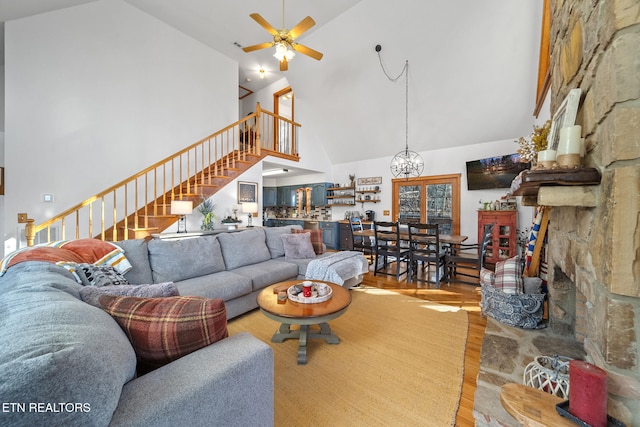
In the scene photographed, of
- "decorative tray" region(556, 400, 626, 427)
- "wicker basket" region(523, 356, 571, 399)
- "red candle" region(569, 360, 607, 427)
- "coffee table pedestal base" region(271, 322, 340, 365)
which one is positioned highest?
"red candle" region(569, 360, 607, 427)

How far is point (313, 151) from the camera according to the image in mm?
7070

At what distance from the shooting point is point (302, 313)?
1940mm

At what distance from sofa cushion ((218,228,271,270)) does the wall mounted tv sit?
4.49 metres

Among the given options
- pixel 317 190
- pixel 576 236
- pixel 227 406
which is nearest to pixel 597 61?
pixel 576 236

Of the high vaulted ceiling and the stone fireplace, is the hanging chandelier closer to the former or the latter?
the high vaulted ceiling

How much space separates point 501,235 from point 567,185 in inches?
163

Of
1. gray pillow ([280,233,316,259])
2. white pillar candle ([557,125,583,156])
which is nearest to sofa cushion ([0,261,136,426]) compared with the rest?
white pillar candle ([557,125,583,156])

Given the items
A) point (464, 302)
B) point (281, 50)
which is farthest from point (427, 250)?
point (281, 50)

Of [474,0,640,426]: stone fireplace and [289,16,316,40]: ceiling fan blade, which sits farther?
[289,16,316,40]: ceiling fan blade

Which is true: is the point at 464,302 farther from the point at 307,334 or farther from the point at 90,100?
the point at 90,100

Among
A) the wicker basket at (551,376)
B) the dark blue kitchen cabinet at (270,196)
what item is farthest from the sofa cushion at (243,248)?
the dark blue kitchen cabinet at (270,196)

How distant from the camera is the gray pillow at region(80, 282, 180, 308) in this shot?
1.10 metres

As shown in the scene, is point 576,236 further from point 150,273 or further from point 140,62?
point 140,62

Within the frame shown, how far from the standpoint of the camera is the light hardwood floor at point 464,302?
1645mm
